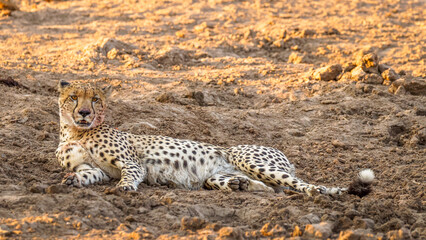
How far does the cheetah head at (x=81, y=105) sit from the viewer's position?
5273 millimetres

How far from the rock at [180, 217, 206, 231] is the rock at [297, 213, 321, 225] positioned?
67cm

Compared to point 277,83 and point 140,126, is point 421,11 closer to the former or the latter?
point 277,83

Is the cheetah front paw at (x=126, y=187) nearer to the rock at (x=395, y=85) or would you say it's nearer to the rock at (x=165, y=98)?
the rock at (x=165, y=98)

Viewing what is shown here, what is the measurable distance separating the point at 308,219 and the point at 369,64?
5.26 meters

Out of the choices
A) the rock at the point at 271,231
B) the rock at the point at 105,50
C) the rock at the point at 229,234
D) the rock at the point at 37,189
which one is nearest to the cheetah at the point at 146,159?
the rock at the point at 37,189

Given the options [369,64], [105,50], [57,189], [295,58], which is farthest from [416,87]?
[57,189]

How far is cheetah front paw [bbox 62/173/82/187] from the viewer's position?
15.7 feet

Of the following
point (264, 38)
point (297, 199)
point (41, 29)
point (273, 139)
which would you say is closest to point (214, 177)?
point (297, 199)

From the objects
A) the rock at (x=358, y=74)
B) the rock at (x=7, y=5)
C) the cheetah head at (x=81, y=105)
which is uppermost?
the rock at (x=7, y=5)

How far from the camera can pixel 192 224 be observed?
3.81 m

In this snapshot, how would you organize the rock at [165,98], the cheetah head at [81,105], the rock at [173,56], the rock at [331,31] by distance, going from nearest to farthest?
1. the cheetah head at [81,105]
2. the rock at [165,98]
3. the rock at [173,56]
4. the rock at [331,31]

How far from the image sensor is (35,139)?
20.5ft

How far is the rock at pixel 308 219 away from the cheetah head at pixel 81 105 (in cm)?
221

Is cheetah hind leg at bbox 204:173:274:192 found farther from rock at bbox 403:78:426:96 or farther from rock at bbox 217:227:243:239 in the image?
rock at bbox 403:78:426:96
